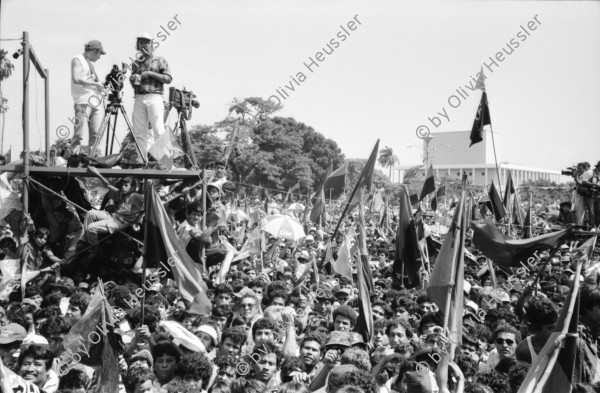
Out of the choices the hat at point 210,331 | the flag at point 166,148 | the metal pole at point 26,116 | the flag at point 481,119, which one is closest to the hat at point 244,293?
the hat at point 210,331

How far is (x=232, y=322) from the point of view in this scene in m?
8.35

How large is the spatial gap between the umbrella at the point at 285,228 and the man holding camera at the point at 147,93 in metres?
3.86

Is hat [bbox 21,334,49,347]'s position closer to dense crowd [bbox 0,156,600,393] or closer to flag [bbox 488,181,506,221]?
dense crowd [bbox 0,156,600,393]

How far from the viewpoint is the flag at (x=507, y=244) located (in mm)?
8148

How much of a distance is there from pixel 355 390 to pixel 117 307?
4712 millimetres

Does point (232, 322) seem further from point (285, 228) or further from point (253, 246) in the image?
point (285, 228)

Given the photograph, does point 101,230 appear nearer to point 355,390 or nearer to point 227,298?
point 227,298

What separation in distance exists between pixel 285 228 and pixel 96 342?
29.1 feet

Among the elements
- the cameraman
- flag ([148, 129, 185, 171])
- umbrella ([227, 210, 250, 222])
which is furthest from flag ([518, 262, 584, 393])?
umbrella ([227, 210, 250, 222])

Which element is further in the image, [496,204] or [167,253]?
[496,204]

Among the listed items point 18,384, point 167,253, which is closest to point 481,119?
point 167,253

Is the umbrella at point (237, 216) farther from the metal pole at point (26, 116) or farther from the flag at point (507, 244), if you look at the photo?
the flag at point (507, 244)

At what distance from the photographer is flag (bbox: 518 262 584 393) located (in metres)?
4.90

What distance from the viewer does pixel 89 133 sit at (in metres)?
11.9
